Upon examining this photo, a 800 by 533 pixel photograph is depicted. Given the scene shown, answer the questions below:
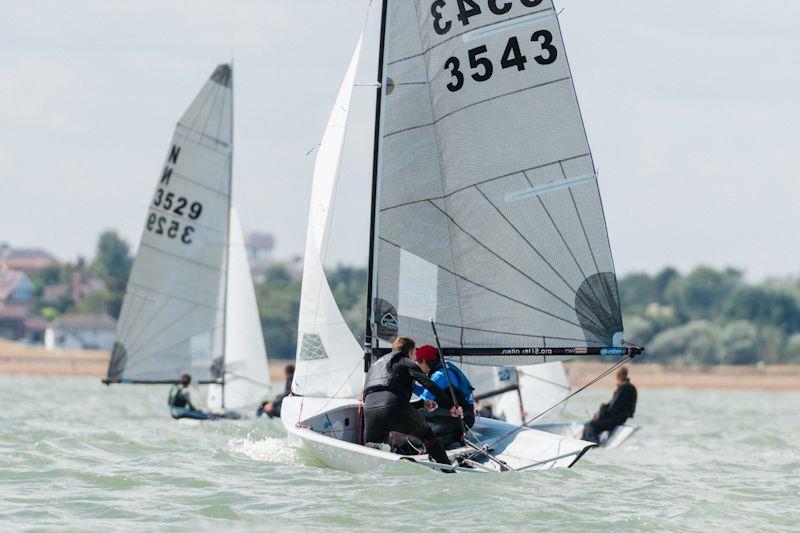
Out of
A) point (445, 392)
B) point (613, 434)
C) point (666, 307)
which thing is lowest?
point (613, 434)

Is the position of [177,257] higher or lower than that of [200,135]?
lower

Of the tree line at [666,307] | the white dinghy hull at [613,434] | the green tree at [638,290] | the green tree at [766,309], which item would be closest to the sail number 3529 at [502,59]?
the white dinghy hull at [613,434]

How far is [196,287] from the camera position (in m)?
26.1

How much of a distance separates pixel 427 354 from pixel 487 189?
1937mm

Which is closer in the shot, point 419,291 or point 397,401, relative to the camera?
point 397,401

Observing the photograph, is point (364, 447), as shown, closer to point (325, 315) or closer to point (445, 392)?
point (445, 392)

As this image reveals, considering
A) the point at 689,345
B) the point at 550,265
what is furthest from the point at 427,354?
the point at 689,345

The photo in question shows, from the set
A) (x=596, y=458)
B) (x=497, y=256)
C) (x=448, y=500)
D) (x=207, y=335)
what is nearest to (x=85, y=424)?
(x=207, y=335)

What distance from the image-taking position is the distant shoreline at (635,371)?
75.4 metres

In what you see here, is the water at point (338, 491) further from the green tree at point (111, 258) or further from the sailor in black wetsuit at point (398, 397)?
the green tree at point (111, 258)

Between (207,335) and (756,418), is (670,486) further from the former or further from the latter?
(756,418)

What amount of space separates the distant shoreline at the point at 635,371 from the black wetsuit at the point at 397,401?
2278 inches

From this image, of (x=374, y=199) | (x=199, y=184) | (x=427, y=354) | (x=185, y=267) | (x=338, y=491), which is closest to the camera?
(x=338, y=491)

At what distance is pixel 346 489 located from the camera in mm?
12844
